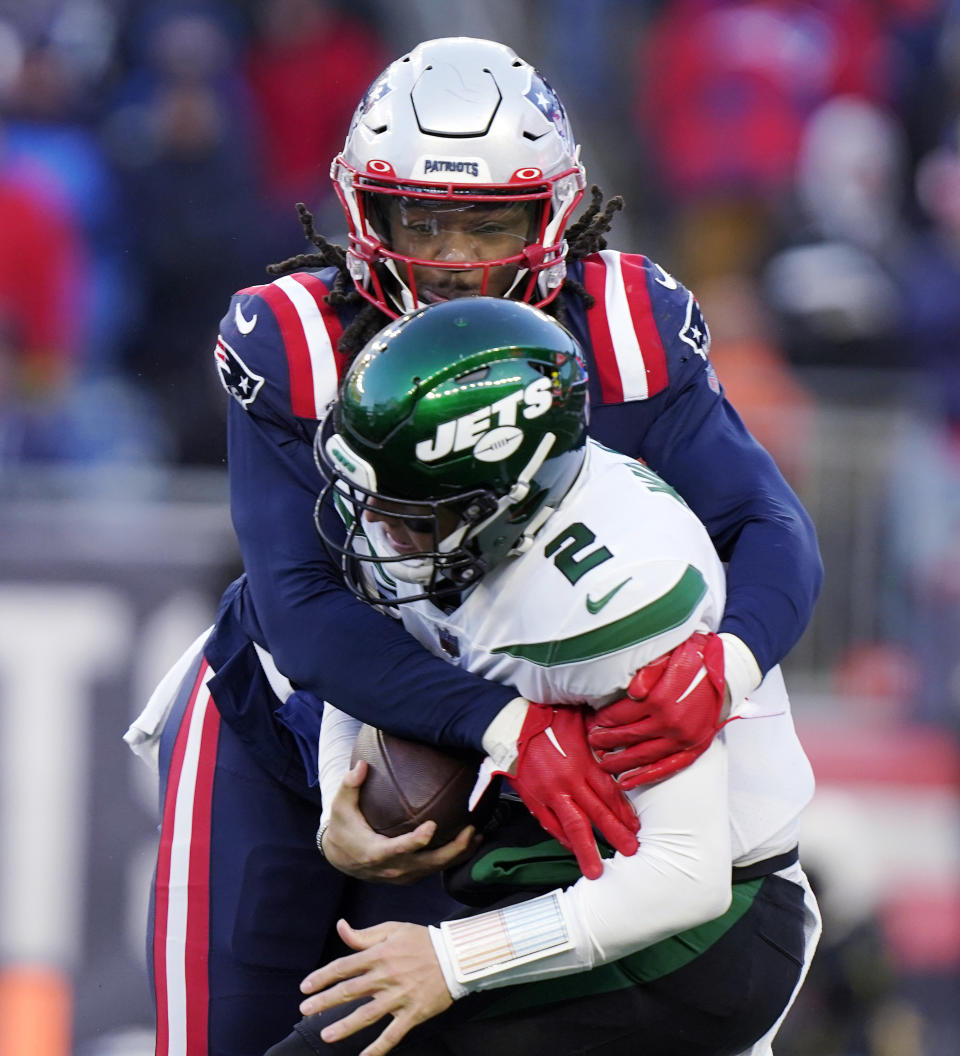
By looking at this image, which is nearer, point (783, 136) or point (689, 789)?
point (689, 789)

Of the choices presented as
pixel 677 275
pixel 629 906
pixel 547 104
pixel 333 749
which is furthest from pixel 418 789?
pixel 677 275

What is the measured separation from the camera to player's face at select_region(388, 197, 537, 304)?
9.50 ft

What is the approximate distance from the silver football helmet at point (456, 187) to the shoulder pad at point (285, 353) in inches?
3.7

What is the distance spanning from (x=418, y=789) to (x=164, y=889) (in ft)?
2.57

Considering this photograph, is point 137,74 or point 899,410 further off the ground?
point 137,74

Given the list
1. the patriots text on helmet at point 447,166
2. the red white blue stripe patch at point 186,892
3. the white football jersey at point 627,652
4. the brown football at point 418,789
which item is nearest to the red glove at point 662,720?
the white football jersey at point 627,652

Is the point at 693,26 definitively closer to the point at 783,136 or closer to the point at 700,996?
the point at 783,136

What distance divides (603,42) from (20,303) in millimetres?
2881

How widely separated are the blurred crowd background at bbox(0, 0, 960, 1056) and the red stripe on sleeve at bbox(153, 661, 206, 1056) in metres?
2.17

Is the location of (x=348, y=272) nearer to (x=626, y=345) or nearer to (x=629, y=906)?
(x=626, y=345)

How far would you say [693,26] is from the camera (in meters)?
7.75

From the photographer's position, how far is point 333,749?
284 cm

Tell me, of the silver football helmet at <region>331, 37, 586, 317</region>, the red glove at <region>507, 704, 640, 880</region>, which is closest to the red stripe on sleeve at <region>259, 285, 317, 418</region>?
the silver football helmet at <region>331, 37, 586, 317</region>

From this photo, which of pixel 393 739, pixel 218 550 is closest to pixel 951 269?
pixel 218 550
